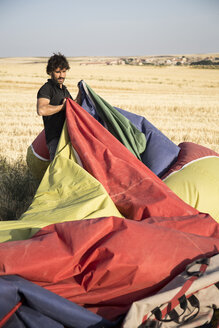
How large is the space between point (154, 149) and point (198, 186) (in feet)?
2.42

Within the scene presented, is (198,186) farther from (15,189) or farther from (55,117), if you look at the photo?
(15,189)

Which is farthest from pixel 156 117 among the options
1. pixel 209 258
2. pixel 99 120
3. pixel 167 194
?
pixel 209 258

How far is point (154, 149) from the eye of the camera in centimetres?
454

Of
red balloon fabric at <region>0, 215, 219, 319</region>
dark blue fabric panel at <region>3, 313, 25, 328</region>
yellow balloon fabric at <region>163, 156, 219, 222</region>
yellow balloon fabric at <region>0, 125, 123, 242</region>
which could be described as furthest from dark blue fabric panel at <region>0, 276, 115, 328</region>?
yellow balloon fabric at <region>163, 156, 219, 222</region>

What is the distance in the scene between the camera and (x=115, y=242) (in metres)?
2.40

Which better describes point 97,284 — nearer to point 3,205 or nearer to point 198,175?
point 198,175

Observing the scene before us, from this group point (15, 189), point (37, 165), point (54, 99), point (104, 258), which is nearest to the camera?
point (104, 258)

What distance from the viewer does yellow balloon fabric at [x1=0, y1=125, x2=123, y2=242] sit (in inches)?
114

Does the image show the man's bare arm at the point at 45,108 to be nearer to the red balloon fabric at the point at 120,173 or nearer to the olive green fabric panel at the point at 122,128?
the red balloon fabric at the point at 120,173

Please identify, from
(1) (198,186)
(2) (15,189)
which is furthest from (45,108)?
(1) (198,186)

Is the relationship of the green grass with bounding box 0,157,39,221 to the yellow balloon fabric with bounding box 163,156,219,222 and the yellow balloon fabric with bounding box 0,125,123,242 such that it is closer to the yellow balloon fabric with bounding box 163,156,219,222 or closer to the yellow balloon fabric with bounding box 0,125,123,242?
the yellow balloon fabric with bounding box 0,125,123,242

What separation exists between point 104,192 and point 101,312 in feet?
3.42

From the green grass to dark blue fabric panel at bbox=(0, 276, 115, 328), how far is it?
2.29m

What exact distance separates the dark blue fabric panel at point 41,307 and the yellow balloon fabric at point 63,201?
1.79 feet
